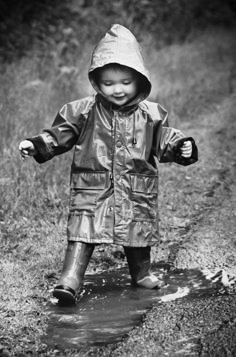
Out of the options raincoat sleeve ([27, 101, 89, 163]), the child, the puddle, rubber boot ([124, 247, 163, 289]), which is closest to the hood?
the child

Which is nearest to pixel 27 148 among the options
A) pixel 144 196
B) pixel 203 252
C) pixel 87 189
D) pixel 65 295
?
pixel 87 189

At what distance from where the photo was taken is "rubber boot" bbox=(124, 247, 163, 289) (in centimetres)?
445

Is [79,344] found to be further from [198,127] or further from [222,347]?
[198,127]

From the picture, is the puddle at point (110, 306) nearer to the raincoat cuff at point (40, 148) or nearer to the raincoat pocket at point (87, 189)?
the raincoat pocket at point (87, 189)

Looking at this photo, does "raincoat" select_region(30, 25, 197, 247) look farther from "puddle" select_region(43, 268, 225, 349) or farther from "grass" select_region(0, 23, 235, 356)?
"grass" select_region(0, 23, 235, 356)

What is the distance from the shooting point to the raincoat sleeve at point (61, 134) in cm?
421

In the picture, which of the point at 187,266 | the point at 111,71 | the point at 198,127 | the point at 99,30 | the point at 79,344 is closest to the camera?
the point at 79,344

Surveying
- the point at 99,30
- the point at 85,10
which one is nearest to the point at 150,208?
the point at 99,30

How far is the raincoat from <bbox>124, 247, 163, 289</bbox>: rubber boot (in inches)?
5.5

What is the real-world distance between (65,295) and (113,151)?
944mm

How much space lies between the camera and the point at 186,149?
4.27 m

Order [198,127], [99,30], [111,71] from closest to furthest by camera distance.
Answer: [111,71] < [198,127] < [99,30]

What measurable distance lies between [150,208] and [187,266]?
74cm

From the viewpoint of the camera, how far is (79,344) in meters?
3.57
